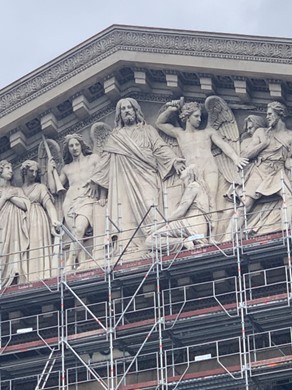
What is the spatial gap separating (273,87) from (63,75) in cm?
520

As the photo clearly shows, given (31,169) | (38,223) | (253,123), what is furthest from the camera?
(31,169)

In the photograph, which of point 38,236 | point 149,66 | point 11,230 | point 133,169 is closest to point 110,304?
point 38,236

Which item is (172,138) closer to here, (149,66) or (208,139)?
(208,139)

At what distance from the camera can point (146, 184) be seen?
54156 mm

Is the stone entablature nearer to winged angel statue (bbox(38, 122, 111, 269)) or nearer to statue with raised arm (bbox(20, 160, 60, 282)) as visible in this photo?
winged angel statue (bbox(38, 122, 111, 269))

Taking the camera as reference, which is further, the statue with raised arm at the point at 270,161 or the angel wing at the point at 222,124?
the angel wing at the point at 222,124

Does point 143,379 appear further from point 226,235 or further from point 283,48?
point 283,48

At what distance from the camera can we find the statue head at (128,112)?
Result: 54.9 m

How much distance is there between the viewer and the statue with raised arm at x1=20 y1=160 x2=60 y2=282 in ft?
179

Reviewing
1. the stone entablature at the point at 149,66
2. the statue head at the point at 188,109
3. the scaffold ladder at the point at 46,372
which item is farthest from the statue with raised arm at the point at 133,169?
the scaffold ladder at the point at 46,372

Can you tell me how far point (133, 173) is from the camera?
178 feet

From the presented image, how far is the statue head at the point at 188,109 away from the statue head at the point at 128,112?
1066mm

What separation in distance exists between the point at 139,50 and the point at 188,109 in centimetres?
186

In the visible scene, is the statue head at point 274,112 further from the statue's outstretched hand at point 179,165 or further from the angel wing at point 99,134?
the angel wing at point 99,134
